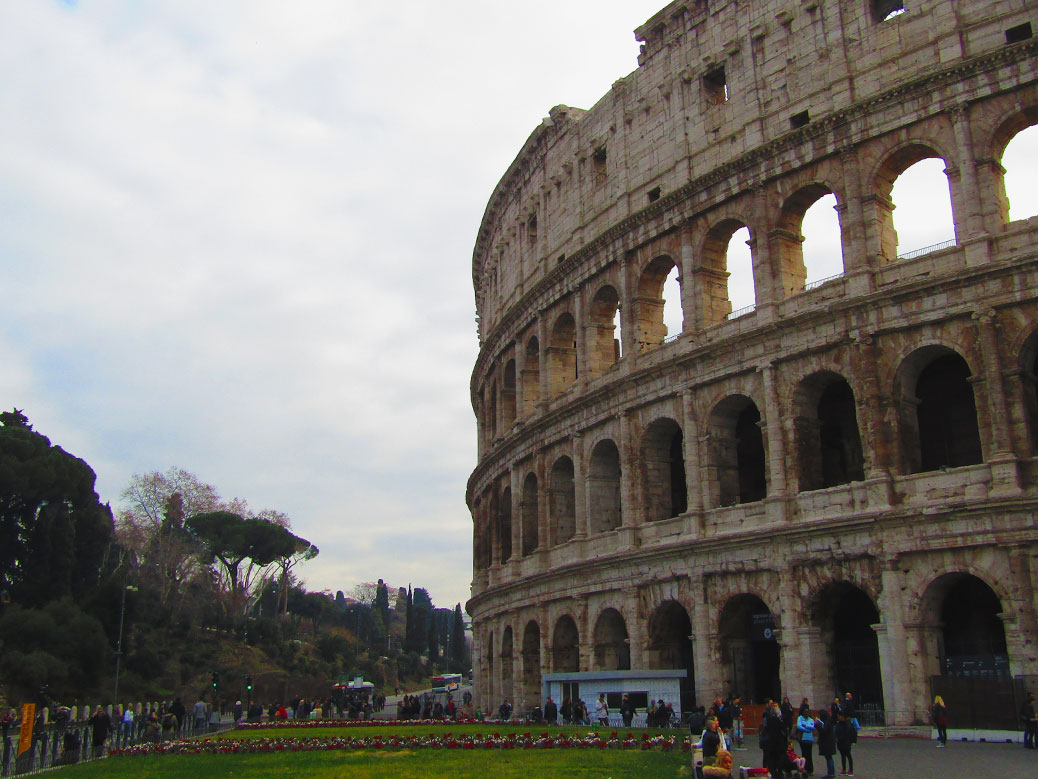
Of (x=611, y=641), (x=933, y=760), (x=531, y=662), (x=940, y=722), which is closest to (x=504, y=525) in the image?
(x=531, y=662)

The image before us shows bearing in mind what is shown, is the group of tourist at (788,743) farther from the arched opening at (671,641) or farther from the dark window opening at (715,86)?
the dark window opening at (715,86)

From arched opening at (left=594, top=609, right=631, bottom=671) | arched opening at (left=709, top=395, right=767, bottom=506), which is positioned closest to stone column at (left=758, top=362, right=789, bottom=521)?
arched opening at (left=709, top=395, right=767, bottom=506)

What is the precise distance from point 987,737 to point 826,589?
4830 mm

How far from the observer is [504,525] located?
124 ft

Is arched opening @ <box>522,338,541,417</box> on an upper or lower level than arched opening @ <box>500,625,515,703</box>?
upper

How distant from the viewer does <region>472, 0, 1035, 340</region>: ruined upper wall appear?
23.8m

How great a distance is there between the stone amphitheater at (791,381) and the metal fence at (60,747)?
1133 centimetres

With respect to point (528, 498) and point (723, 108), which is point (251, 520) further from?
point (723, 108)

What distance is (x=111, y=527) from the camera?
55594mm

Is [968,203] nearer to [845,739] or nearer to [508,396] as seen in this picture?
[845,739]

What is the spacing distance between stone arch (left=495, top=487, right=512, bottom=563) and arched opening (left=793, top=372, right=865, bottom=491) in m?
14.2

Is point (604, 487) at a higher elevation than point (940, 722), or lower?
higher

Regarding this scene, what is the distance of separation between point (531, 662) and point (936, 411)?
52.5ft

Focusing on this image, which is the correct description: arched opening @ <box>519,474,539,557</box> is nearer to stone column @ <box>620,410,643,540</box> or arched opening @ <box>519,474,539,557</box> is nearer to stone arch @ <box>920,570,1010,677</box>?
stone column @ <box>620,410,643,540</box>
